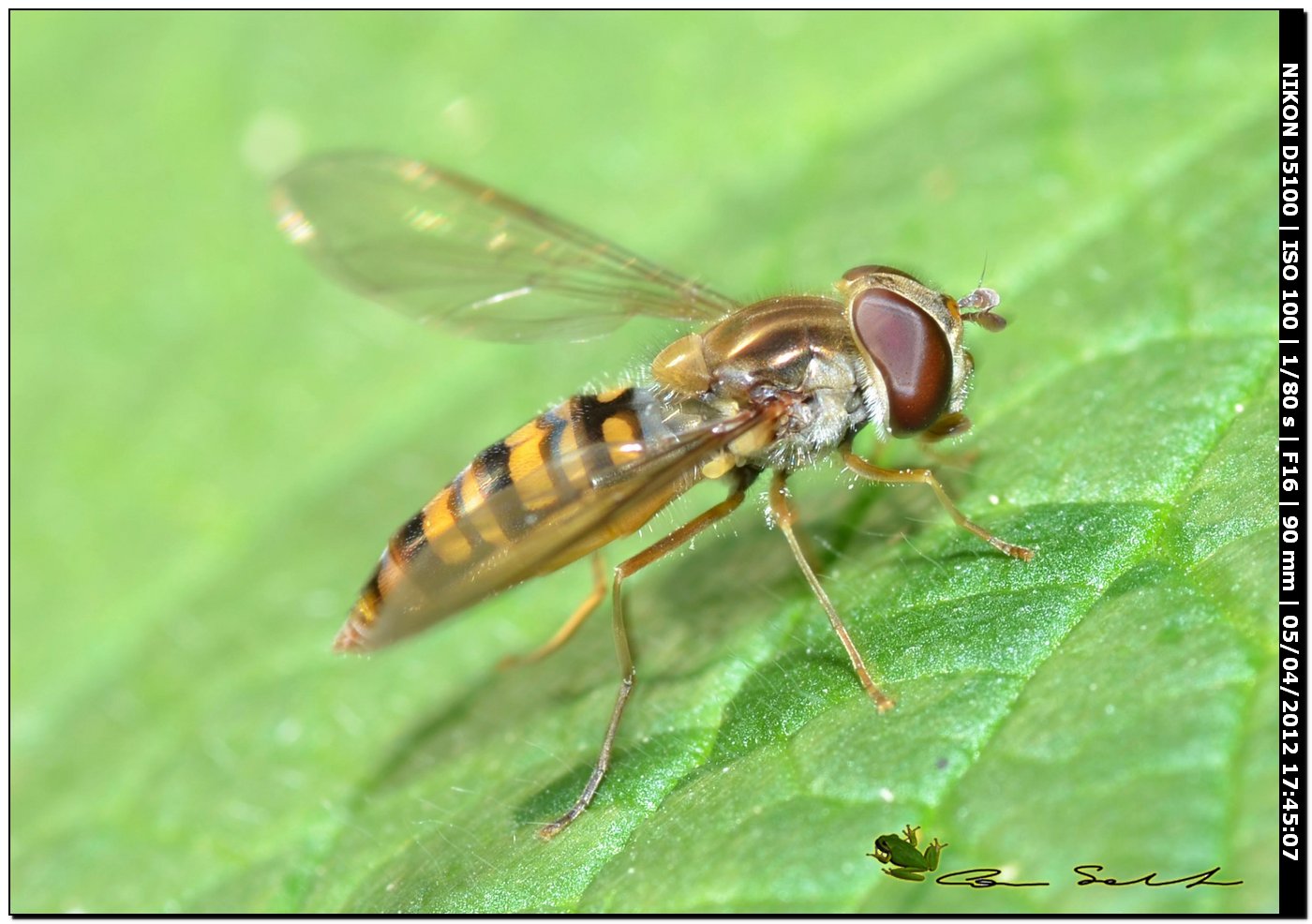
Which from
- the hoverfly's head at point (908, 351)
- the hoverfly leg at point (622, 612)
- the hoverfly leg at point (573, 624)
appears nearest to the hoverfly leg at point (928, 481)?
the hoverfly's head at point (908, 351)

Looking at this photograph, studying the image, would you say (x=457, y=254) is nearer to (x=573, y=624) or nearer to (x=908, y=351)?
(x=573, y=624)

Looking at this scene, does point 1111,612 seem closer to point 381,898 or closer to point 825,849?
point 825,849

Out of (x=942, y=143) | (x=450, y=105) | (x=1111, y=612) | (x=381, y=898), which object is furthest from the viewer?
(x=450, y=105)

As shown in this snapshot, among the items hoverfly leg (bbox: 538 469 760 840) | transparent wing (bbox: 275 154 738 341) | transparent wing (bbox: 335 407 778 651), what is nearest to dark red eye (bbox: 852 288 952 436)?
transparent wing (bbox: 335 407 778 651)

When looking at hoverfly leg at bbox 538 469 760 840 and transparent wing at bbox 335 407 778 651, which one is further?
hoverfly leg at bbox 538 469 760 840

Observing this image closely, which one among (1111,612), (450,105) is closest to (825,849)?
(1111,612)

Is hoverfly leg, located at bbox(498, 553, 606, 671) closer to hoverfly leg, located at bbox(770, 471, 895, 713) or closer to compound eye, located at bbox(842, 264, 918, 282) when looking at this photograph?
hoverfly leg, located at bbox(770, 471, 895, 713)

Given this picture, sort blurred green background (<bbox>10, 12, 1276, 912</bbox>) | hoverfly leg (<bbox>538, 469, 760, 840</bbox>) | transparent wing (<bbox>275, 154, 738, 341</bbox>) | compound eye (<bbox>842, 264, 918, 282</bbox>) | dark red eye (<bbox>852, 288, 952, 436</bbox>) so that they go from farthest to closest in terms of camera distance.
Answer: transparent wing (<bbox>275, 154, 738, 341</bbox>) < compound eye (<bbox>842, 264, 918, 282</bbox>) < dark red eye (<bbox>852, 288, 952, 436</bbox>) < hoverfly leg (<bbox>538, 469, 760, 840</bbox>) < blurred green background (<bbox>10, 12, 1276, 912</bbox>)
